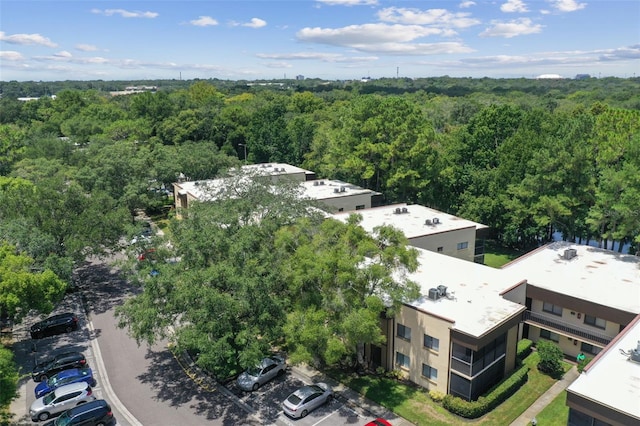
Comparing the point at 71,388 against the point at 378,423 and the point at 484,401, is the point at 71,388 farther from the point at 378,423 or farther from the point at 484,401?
the point at 484,401

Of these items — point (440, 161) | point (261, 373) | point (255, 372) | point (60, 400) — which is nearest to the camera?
point (60, 400)

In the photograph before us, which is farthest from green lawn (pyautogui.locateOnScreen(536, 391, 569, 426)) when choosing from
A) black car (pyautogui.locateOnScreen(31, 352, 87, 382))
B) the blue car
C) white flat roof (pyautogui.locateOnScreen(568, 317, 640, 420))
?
black car (pyautogui.locateOnScreen(31, 352, 87, 382))

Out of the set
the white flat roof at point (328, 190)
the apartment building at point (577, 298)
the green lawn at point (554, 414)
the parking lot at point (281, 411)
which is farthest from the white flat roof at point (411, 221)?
the green lawn at point (554, 414)

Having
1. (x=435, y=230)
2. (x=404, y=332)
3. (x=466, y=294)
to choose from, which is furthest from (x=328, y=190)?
(x=404, y=332)

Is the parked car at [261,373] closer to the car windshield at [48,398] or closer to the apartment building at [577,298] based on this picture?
the car windshield at [48,398]

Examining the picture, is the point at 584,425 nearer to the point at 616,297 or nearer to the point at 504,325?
the point at 504,325
